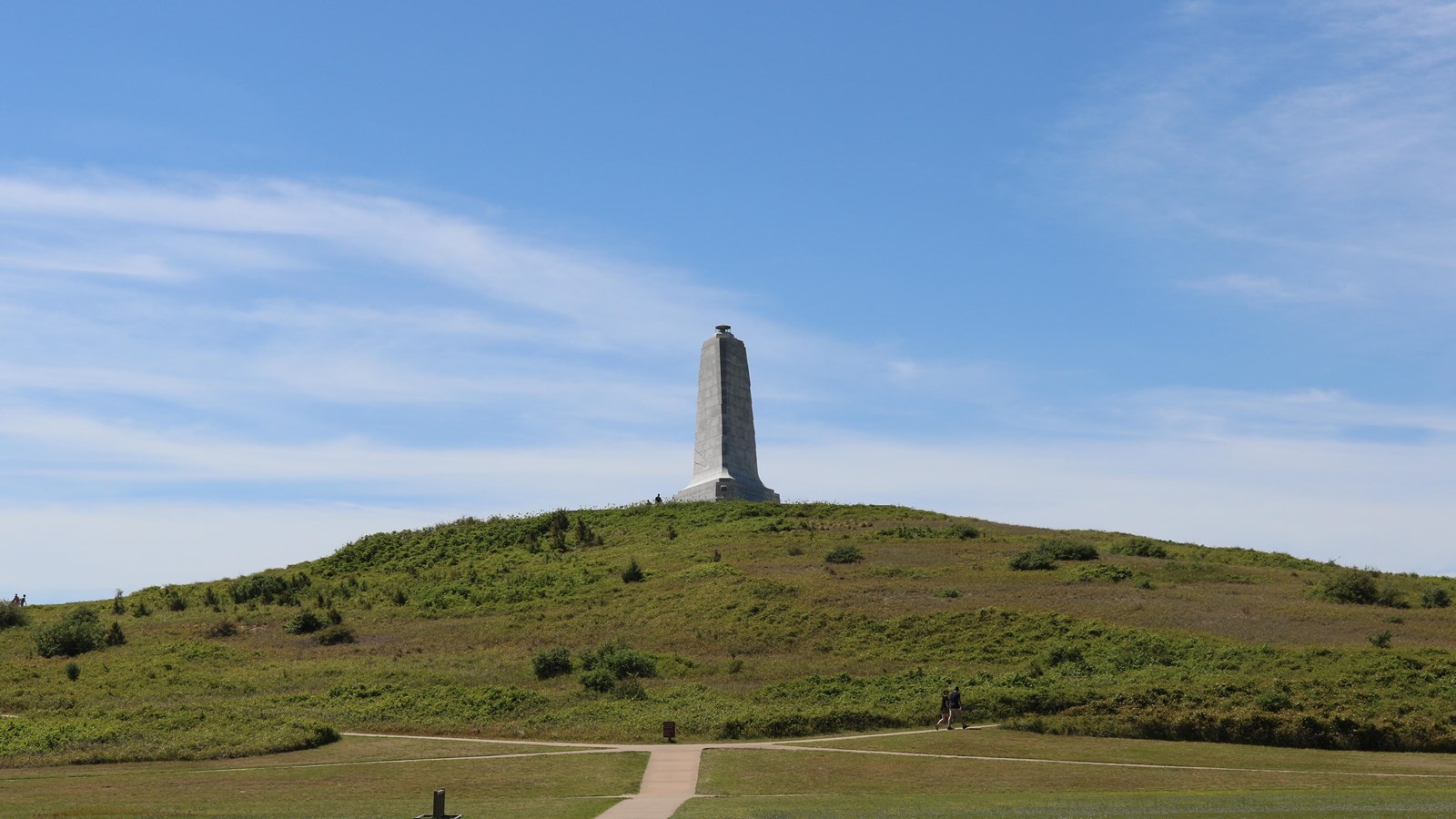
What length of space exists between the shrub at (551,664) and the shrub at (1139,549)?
30.7 meters

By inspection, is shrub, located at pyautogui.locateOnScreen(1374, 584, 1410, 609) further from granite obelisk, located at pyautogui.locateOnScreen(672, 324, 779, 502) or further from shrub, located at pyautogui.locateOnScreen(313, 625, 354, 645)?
shrub, located at pyautogui.locateOnScreen(313, 625, 354, 645)

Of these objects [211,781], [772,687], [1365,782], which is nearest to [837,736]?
[772,687]

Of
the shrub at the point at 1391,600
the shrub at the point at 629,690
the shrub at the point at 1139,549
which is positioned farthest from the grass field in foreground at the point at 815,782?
the shrub at the point at 1139,549

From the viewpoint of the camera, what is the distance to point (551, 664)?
41.6 metres

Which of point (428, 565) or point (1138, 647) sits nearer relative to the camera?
point (1138, 647)

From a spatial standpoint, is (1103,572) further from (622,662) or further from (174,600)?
(174,600)

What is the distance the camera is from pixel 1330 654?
37.3 m

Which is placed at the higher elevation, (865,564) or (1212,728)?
(865,564)

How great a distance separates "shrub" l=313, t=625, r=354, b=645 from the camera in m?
50.5

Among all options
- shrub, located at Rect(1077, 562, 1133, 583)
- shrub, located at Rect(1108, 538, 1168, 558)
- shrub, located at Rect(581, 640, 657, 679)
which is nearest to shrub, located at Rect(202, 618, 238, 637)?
shrub, located at Rect(581, 640, 657, 679)

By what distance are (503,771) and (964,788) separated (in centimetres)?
913

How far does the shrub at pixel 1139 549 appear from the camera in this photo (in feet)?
205

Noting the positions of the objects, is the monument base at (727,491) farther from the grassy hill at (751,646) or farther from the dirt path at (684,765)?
the dirt path at (684,765)

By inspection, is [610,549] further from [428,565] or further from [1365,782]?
[1365,782]
